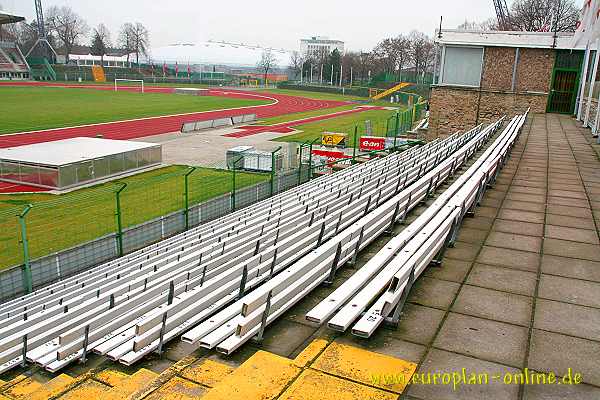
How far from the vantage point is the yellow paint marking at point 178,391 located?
3.23 metres

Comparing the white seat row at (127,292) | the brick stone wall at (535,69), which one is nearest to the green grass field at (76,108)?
the white seat row at (127,292)

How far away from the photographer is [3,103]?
4956 centimetres

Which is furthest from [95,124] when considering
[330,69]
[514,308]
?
[330,69]

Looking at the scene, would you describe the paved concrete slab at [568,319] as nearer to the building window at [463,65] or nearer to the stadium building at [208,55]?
the building window at [463,65]

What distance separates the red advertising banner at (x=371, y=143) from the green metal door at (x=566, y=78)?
31.6 feet

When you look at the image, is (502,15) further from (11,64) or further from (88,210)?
(11,64)

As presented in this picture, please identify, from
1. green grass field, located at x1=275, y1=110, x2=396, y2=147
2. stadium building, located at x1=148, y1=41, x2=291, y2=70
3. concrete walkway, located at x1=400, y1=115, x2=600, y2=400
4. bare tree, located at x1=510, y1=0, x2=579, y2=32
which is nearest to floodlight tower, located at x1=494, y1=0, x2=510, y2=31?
bare tree, located at x1=510, y1=0, x2=579, y2=32

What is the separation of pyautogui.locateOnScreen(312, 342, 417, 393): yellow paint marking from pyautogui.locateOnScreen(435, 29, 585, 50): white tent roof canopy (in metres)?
26.5

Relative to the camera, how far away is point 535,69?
27000 millimetres

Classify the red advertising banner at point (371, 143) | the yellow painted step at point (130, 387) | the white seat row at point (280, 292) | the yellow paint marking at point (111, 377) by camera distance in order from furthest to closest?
1. the red advertising banner at point (371, 143)
2. the yellow paint marking at point (111, 377)
3. the white seat row at point (280, 292)
4. the yellow painted step at point (130, 387)

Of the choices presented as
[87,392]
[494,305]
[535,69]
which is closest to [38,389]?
[87,392]

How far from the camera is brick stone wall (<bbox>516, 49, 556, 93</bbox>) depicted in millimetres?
26797

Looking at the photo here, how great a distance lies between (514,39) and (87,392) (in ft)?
91.0

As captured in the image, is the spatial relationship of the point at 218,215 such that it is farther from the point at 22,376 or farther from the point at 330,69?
the point at 330,69
